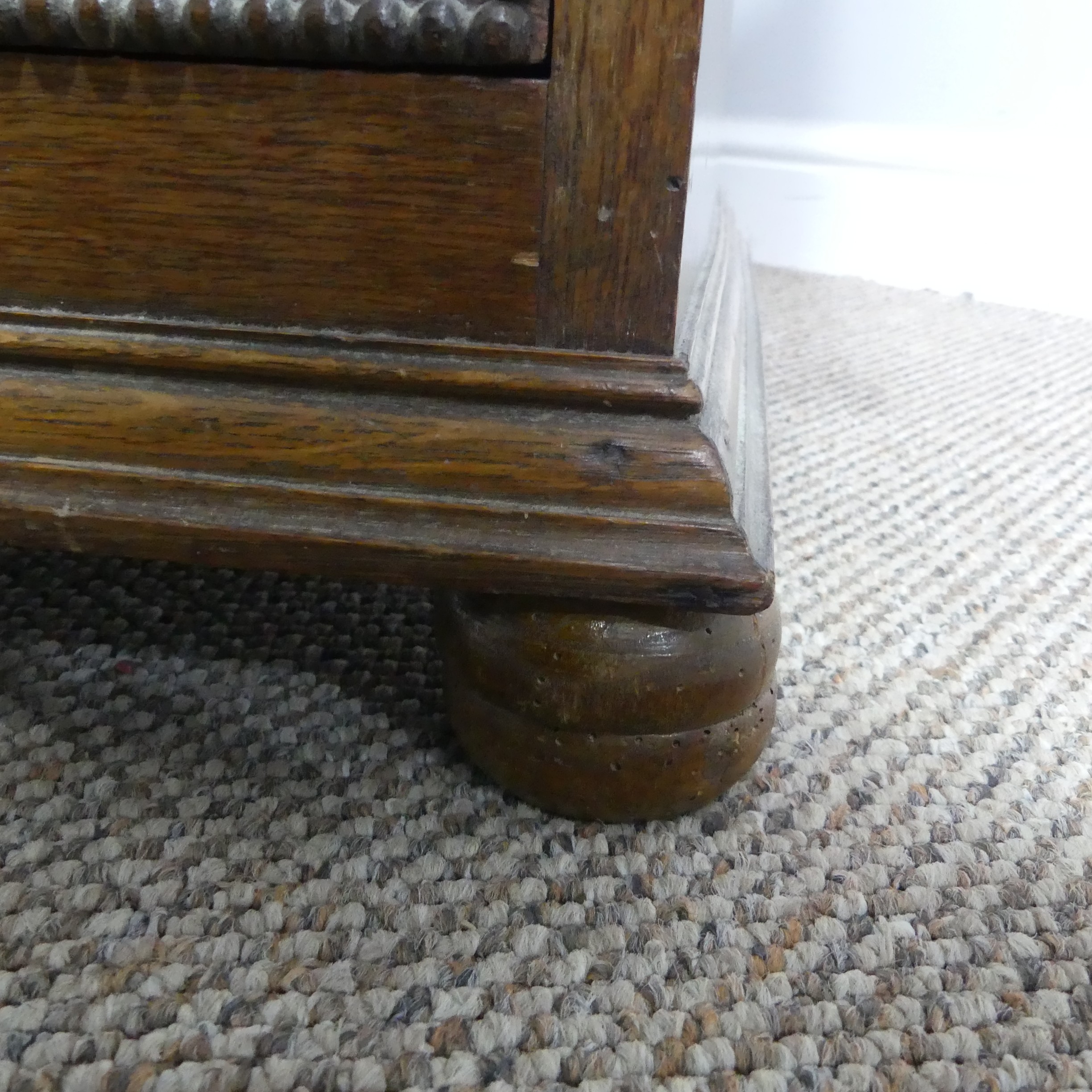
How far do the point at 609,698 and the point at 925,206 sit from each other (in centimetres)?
124

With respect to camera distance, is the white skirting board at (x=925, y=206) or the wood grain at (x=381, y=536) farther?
the white skirting board at (x=925, y=206)

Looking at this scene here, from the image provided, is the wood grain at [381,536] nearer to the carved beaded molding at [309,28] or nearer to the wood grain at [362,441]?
the wood grain at [362,441]

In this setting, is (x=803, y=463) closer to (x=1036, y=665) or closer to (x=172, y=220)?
(x=1036, y=665)

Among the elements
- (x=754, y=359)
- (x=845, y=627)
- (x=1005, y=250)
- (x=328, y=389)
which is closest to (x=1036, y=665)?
(x=845, y=627)

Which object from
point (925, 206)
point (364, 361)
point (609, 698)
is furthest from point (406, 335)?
point (925, 206)

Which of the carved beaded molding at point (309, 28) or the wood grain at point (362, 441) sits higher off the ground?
the carved beaded molding at point (309, 28)

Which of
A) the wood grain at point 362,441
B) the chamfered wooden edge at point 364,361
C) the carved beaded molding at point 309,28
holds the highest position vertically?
the carved beaded molding at point 309,28

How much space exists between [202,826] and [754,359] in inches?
17.2

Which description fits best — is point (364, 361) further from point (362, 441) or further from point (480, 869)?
point (480, 869)

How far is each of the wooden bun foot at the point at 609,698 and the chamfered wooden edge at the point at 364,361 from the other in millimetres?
69

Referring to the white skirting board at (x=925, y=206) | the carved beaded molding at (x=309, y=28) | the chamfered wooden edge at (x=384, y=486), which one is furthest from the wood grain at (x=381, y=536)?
the white skirting board at (x=925, y=206)

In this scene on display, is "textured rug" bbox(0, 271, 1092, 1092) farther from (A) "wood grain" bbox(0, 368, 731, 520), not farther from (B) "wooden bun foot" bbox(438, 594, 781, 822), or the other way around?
(A) "wood grain" bbox(0, 368, 731, 520)

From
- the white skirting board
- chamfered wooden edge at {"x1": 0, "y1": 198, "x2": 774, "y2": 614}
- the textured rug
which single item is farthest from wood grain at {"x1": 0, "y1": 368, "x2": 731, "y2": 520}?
the white skirting board

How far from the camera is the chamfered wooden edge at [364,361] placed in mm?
311
